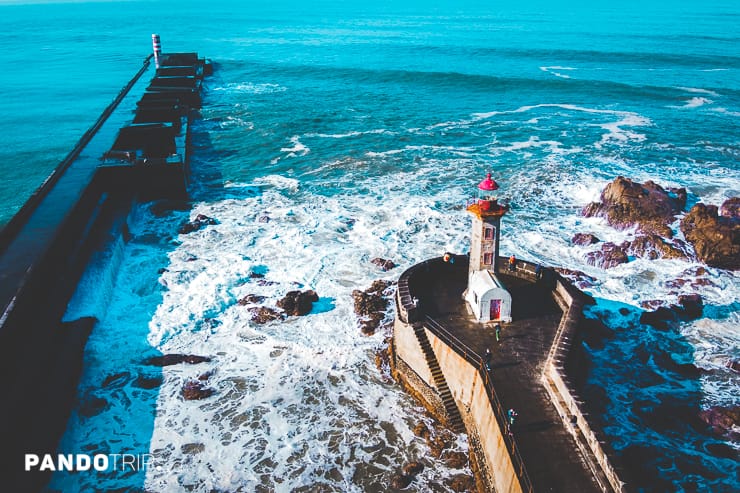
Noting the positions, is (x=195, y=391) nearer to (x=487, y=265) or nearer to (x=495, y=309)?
(x=495, y=309)

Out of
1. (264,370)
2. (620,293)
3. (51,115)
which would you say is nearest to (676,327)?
(620,293)

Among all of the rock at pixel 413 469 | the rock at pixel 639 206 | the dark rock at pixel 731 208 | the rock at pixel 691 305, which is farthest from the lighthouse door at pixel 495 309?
the dark rock at pixel 731 208

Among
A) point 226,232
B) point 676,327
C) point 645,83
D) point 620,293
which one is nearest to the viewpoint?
point 676,327

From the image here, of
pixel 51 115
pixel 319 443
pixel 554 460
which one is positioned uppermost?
pixel 51 115

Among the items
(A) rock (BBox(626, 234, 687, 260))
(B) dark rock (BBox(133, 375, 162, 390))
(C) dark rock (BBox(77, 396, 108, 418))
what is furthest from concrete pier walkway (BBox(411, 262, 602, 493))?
(C) dark rock (BBox(77, 396, 108, 418))

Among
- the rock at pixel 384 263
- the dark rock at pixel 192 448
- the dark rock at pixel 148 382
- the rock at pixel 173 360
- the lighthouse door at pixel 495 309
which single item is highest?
the lighthouse door at pixel 495 309

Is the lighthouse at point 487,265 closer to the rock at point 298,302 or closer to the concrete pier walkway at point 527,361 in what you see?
the concrete pier walkway at point 527,361

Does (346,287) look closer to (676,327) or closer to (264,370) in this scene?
(264,370)
